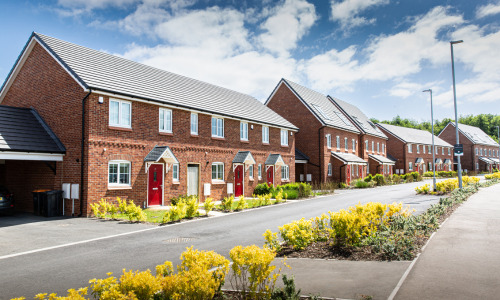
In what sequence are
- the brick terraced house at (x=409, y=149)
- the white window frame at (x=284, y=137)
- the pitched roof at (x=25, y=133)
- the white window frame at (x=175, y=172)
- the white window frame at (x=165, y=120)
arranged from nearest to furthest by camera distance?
the pitched roof at (x=25, y=133), the white window frame at (x=165, y=120), the white window frame at (x=175, y=172), the white window frame at (x=284, y=137), the brick terraced house at (x=409, y=149)

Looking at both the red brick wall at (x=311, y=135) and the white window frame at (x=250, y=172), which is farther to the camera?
the red brick wall at (x=311, y=135)

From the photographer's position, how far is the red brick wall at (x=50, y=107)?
15836 mm

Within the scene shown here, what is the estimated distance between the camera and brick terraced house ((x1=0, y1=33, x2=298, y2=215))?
612 inches

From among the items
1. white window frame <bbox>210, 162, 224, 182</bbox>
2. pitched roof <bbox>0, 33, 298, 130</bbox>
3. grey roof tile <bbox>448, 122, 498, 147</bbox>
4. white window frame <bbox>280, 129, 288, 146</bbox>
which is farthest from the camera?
grey roof tile <bbox>448, 122, 498, 147</bbox>

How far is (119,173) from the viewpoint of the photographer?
16.5 meters

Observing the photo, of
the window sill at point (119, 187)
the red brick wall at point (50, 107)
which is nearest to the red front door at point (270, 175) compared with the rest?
the window sill at point (119, 187)

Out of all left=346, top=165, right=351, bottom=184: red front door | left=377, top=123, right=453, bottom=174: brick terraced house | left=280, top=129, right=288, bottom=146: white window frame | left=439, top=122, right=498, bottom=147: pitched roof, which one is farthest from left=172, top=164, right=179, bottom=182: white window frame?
left=439, top=122, right=498, bottom=147: pitched roof

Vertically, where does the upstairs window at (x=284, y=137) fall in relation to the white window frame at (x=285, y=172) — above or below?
above

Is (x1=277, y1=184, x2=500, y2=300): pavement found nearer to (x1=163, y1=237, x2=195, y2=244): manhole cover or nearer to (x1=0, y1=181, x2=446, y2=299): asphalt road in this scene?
(x1=0, y1=181, x2=446, y2=299): asphalt road

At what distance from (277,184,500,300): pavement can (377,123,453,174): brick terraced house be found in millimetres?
50894

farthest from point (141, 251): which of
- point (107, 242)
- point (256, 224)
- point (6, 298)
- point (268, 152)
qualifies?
point (268, 152)

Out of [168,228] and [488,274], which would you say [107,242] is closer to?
[168,228]

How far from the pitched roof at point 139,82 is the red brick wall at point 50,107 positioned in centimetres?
62

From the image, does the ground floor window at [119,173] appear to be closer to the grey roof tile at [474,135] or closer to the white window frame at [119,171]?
the white window frame at [119,171]
